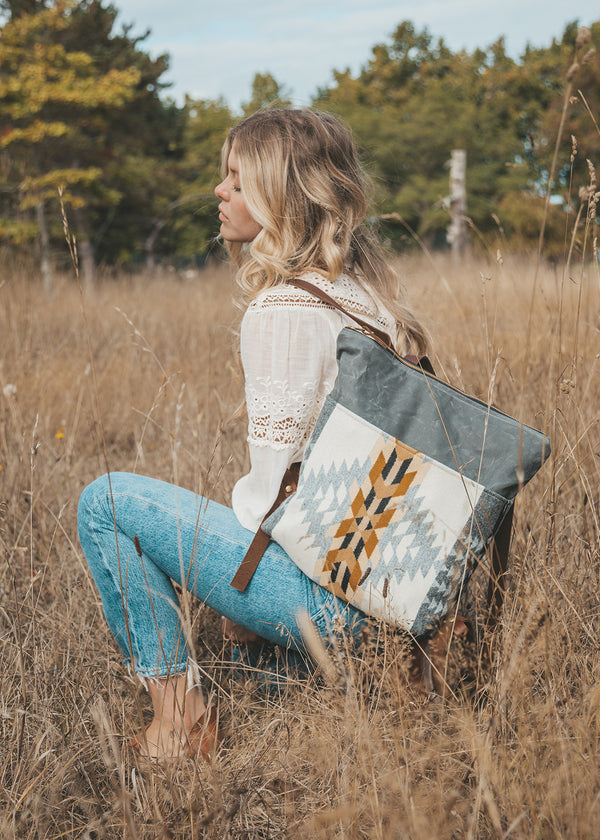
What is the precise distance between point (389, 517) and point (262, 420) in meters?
0.34

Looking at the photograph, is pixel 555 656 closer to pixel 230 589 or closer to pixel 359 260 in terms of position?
pixel 230 589

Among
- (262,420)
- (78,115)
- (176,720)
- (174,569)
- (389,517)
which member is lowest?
(176,720)

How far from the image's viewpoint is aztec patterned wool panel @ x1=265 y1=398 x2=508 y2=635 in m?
1.24

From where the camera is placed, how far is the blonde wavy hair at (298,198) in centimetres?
155

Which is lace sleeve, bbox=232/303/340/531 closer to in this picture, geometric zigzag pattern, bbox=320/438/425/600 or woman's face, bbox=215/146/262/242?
geometric zigzag pattern, bbox=320/438/425/600

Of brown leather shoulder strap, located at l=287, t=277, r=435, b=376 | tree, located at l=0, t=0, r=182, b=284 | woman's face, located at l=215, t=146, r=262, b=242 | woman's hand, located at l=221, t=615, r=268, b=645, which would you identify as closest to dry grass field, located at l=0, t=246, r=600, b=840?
woman's hand, located at l=221, t=615, r=268, b=645

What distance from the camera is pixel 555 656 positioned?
4.36ft

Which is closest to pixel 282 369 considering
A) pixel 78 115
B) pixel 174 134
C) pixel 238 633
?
pixel 238 633

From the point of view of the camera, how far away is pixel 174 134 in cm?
1988

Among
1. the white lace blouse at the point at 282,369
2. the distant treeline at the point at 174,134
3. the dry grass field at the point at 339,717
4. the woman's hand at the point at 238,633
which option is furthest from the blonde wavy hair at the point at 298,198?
the distant treeline at the point at 174,134

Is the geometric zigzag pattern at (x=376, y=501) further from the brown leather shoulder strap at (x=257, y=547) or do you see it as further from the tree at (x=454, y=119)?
the tree at (x=454, y=119)

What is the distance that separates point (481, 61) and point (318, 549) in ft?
109

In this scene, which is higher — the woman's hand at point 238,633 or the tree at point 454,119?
the tree at point 454,119

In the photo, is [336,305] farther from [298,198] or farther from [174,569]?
[174,569]
